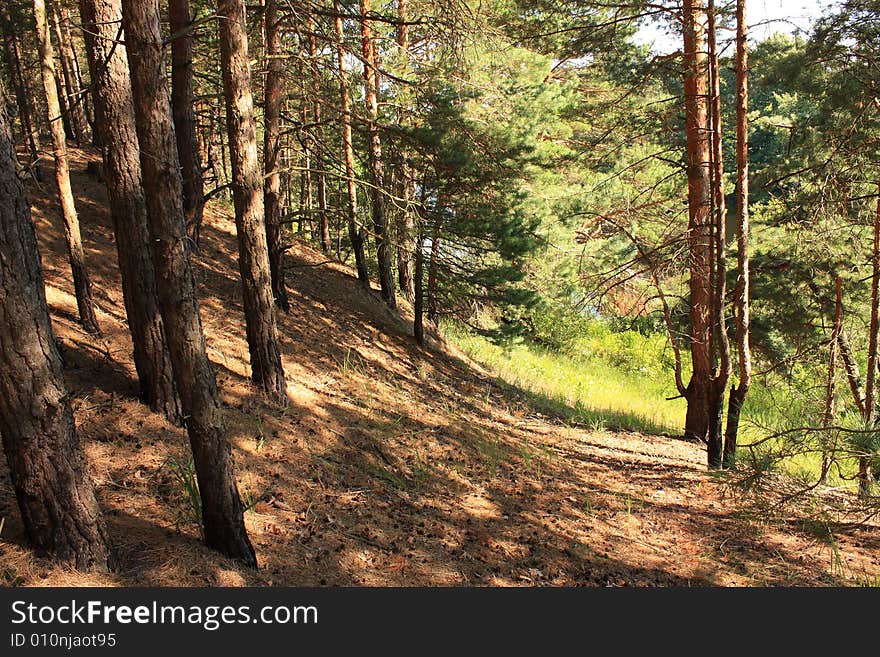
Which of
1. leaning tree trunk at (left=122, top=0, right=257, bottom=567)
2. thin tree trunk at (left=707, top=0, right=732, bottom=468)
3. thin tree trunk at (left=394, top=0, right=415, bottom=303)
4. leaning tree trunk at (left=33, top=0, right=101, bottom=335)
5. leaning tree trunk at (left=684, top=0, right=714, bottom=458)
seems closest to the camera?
leaning tree trunk at (left=122, top=0, right=257, bottom=567)

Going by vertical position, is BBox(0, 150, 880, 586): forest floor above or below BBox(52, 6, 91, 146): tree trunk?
below

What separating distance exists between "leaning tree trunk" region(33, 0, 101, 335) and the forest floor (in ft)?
0.89

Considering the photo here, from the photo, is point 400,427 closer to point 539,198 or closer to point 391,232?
point 391,232

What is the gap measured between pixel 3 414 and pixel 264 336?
159 inches

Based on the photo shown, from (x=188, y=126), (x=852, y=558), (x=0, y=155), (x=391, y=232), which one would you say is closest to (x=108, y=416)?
(x=0, y=155)

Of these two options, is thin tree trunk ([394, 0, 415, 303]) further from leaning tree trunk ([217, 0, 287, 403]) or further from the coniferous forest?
leaning tree trunk ([217, 0, 287, 403])

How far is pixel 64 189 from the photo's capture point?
7637 millimetres

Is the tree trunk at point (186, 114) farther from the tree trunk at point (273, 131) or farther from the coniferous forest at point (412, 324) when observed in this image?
the tree trunk at point (273, 131)

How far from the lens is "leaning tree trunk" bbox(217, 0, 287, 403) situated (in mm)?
6863

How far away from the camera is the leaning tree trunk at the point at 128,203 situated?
5.50 m

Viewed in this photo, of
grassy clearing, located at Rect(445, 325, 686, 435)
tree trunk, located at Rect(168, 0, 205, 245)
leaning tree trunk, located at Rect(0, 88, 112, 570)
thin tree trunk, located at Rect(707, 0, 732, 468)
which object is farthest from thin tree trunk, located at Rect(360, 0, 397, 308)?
leaning tree trunk, located at Rect(0, 88, 112, 570)

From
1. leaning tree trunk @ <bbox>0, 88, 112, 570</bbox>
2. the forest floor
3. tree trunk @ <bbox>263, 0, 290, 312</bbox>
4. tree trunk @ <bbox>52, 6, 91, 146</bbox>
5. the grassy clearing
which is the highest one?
A: tree trunk @ <bbox>52, 6, 91, 146</bbox>

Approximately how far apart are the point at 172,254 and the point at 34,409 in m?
1.31

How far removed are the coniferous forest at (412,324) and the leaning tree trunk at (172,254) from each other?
2 centimetres
